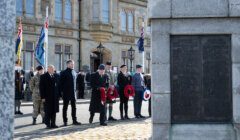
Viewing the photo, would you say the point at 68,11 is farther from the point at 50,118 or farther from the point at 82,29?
the point at 50,118

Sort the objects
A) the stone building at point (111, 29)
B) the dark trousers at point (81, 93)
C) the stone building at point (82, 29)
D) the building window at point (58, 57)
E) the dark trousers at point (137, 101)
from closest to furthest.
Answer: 1. the dark trousers at point (137, 101)
2. the dark trousers at point (81, 93)
3. the stone building at point (82, 29)
4. the building window at point (58, 57)
5. the stone building at point (111, 29)

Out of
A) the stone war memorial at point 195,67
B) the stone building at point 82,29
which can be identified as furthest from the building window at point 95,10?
the stone war memorial at point 195,67

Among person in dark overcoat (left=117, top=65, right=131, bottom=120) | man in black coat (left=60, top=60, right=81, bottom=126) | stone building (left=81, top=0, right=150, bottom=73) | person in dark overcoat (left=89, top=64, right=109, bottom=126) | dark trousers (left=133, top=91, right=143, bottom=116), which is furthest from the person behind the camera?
stone building (left=81, top=0, right=150, bottom=73)

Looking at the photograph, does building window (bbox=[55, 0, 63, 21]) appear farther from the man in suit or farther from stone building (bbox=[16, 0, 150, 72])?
the man in suit

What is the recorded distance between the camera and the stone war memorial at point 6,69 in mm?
1813

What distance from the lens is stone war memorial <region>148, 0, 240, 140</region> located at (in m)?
7.19

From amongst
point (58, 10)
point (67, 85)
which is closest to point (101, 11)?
point (58, 10)

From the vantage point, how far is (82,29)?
35.7 meters

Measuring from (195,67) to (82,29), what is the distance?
29.0 meters

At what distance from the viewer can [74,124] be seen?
12367mm

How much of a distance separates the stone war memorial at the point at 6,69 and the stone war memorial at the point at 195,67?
550 centimetres

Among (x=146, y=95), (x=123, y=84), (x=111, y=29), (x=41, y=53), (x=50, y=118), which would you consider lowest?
(x=50, y=118)

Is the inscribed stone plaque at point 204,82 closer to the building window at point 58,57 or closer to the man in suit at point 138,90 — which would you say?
the man in suit at point 138,90

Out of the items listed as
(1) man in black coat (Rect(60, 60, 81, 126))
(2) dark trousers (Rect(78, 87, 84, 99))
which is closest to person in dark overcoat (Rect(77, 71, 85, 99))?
(2) dark trousers (Rect(78, 87, 84, 99))
